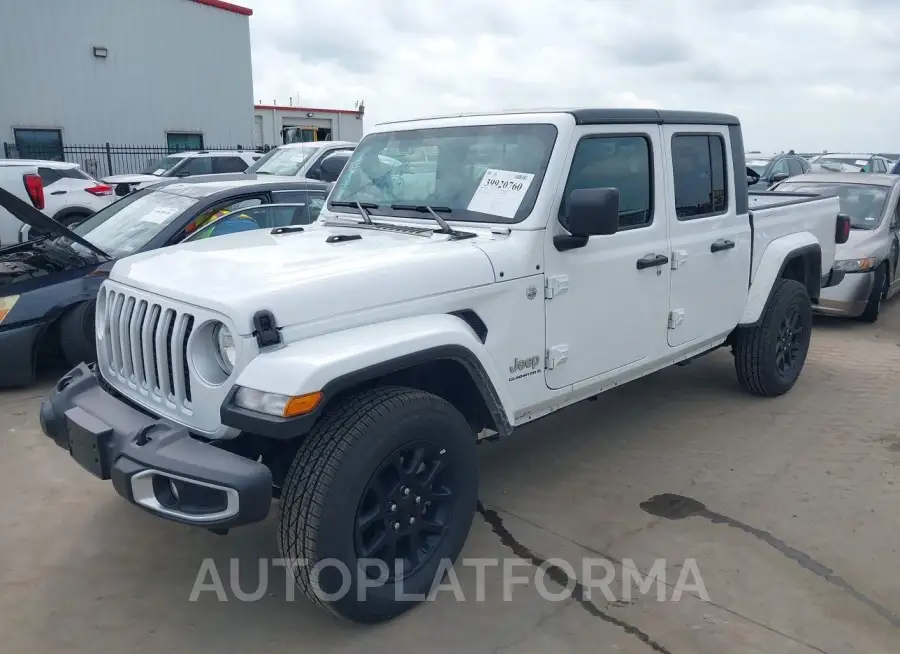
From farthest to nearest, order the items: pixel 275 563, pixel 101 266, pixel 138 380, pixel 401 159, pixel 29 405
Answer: pixel 101 266 < pixel 29 405 < pixel 401 159 < pixel 275 563 < pixel 138 380

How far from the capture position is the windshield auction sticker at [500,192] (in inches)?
138

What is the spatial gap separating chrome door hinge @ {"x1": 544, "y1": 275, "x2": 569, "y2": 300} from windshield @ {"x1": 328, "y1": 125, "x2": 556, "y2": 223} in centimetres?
33

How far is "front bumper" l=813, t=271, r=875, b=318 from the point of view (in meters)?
7.84

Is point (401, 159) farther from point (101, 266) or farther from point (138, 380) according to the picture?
point (101, 266)

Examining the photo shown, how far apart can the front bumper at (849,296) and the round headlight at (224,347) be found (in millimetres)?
6876

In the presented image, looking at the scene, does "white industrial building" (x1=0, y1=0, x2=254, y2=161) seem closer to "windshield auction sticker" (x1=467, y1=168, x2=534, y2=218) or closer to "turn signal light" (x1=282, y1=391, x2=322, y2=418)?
"windshield auction sticker" (x1=467, y1=168, x2=534, y2=218)

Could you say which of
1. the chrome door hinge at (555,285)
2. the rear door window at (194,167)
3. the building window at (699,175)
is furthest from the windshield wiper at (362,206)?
the rear door window at (194,167)

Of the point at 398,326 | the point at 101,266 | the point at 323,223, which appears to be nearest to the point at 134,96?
the point at 101,266

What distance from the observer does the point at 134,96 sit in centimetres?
2350

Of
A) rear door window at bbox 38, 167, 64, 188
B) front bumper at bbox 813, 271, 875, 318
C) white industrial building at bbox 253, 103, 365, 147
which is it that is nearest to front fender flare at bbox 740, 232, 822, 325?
front bumper at bbox 813, 271, 875, 318

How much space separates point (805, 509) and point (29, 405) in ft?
16.3

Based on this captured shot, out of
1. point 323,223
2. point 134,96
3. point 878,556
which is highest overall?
point 134,96

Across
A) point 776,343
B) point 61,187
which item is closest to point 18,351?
point 776,343

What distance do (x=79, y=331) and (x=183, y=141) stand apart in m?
21.3
